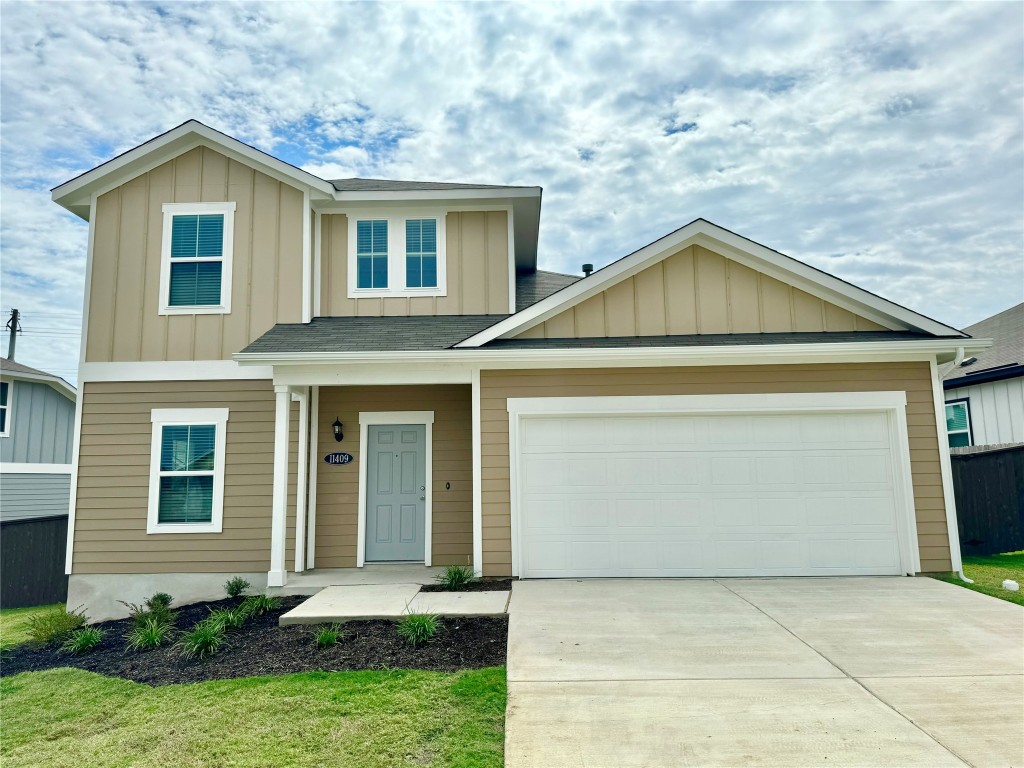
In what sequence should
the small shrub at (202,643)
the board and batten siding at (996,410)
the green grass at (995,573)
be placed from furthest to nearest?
the board and batten siding at (996,410)
the green grass at (995,573)
the small shrub at (202,643)

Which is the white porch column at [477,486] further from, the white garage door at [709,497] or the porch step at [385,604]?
the porch step at [385,604]

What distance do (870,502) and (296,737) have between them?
7310mm

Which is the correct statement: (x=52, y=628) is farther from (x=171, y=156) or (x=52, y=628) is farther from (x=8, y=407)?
(x=8, y=407)

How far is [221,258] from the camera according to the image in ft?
32.0

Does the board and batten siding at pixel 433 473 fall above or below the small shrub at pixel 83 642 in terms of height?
above

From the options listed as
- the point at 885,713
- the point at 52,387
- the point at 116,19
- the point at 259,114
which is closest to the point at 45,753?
the point at 885,713

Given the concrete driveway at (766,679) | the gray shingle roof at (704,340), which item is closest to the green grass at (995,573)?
the concrete driveway at (766,679)

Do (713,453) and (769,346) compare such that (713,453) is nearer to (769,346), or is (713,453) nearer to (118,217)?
(769,346)

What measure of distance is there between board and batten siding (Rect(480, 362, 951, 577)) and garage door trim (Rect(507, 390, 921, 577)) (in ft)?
0.23

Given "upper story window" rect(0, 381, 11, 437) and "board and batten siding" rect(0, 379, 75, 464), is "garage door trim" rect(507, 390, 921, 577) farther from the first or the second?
"upper story window" rect(0, 381, 11, 437)

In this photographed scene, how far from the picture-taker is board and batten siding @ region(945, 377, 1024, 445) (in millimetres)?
12633

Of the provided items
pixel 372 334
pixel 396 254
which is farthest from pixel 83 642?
pixel 396 254

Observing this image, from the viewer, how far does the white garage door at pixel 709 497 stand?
320 inches

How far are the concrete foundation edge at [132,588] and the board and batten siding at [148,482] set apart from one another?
10 centimetres
